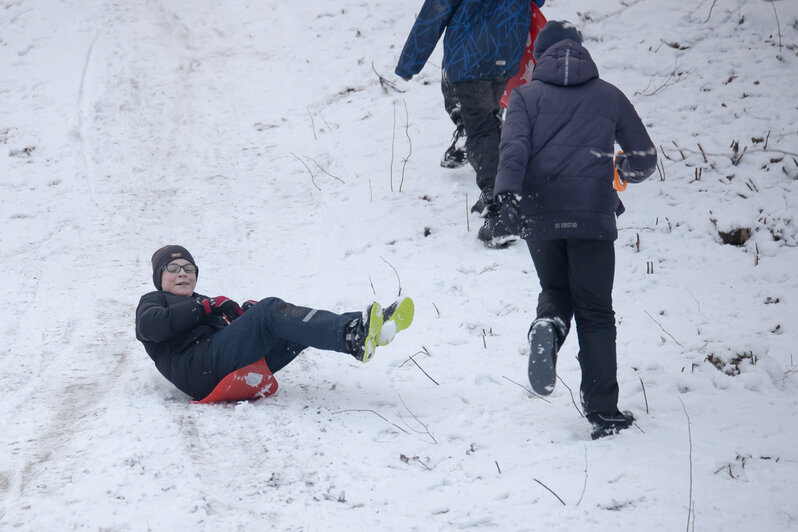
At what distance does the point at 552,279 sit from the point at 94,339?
3.18 metres

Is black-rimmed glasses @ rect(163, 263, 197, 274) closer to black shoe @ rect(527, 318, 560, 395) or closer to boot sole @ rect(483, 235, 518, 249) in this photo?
black shoe @ rect(527, 318, 560, 395)

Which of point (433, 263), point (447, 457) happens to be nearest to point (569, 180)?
point (447, 457)

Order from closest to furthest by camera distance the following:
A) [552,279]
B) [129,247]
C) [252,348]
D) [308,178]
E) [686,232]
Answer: [552,279], [252,348], [686,232], [129,247], [308,178]

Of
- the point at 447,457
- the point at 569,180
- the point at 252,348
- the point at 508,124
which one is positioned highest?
the point at 508,124

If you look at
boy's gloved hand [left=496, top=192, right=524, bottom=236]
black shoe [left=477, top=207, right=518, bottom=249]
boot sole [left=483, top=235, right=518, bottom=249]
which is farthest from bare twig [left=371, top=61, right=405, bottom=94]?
boy's gloved hand [left=496, top=192, right=524, bottom=236]

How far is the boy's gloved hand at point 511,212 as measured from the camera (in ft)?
10.3

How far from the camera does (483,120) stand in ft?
18.5

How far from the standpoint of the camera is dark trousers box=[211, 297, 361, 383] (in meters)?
3.75

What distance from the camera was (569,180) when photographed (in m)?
3.21

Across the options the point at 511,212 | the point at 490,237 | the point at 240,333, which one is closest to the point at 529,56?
the point at 490,237

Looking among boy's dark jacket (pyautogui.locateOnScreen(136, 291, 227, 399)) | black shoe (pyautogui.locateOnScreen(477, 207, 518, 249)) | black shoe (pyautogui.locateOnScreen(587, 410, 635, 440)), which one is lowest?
black shoe (pyautogui.locateOnScreen(587, 410, 635, 440))

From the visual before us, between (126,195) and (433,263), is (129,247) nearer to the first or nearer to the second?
(126,195)

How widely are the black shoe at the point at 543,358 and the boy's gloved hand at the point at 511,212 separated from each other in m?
0.48

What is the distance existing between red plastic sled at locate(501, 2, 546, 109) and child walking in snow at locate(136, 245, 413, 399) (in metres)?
2.73
